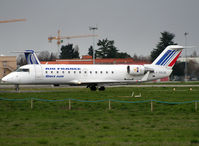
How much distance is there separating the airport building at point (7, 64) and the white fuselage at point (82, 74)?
67175 mm

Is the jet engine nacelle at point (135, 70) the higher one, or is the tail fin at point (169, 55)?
the tail fin at point (169, 55)

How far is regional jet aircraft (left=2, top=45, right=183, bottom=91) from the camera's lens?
4456 centimetres

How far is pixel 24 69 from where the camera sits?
44719 mm

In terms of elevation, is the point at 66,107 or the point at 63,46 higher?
the point at 63,46

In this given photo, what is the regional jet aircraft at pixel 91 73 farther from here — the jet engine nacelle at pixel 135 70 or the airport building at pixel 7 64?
the airport building at pixel 7 64

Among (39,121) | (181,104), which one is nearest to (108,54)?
(181,104)

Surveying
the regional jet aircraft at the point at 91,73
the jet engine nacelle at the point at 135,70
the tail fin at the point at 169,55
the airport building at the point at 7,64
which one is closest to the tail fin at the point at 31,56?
the regional jet aircraft at the point at 91,73

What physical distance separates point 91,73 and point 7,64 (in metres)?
70.0

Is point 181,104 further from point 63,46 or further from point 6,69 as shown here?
point 63,46

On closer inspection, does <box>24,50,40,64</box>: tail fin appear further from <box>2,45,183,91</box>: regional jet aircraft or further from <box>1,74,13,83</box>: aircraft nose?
<box>1,74,13,83</box>: aircraft nose

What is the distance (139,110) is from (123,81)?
62.3 ft

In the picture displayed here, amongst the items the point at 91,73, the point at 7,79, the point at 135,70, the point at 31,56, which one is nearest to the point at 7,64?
the point at 31,56

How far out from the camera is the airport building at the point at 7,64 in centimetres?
11039

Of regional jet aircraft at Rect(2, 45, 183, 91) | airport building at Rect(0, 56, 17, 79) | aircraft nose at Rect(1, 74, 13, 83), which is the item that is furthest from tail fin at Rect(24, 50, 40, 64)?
airport building at Rect(0, 56, 17, 79)
